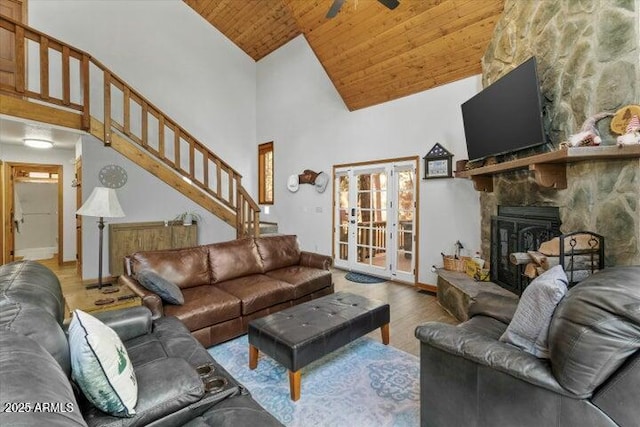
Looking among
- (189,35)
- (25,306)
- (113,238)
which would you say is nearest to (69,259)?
(113,238)

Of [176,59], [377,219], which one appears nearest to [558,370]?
[377,219]

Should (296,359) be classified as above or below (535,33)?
below

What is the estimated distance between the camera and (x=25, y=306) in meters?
1.45

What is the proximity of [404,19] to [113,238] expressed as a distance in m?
5.09

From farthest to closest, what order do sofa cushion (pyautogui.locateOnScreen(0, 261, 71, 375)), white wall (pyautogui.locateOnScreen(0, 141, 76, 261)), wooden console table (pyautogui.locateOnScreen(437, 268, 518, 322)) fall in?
white wall (pyautogui.locateOnScreen(0, 141, 76, 261)), wooden console table (pyautogui.locateOnScreen(437, 268, 518, 322)), sofa cushion (pyautogui.locateOnScreen(0, 261, 71, 375))

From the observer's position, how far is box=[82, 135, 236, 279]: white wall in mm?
4375

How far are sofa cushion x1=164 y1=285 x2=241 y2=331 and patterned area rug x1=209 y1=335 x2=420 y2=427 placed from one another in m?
0.31

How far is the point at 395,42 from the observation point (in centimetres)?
416

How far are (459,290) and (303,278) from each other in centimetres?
175

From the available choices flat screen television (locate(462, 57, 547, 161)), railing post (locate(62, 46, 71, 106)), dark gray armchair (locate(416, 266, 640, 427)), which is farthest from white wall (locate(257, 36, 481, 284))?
railing post (locate(62, 46, 71, 106))

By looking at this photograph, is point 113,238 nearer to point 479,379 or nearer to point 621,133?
point 479,379

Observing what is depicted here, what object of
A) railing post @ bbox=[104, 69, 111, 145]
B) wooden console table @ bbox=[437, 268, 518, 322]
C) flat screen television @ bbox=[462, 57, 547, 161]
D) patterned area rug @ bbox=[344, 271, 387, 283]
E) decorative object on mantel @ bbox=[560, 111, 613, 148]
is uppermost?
railing post @ bbox=[104, 69, 111, 145]

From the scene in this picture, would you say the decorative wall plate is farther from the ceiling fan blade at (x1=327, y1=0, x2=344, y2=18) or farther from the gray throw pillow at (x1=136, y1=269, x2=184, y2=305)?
the ceiling fan blade at (x1=327, y1=0, x2=344, y2=18)

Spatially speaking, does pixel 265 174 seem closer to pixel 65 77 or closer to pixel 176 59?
pixel 176 59
